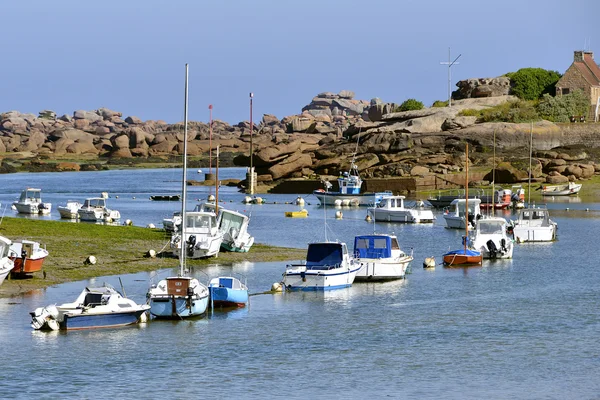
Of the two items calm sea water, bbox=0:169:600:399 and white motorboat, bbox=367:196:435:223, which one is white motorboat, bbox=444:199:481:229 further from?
calm sea water, bbox=0:169:600:399

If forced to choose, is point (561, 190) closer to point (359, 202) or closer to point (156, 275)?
point (359, 202)

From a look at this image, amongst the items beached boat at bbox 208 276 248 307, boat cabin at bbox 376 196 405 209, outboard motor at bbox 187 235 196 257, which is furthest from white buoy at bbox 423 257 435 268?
boat cabin at bbox 376 196 405 209

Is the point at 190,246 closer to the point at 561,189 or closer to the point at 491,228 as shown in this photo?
the point at 491,228

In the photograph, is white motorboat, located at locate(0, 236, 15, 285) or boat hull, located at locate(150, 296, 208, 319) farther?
white motorboat, located at locate(0, 236, 15, 285)

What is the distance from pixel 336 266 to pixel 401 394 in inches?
705

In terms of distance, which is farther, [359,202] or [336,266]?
[359,202]

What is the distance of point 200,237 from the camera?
59156 millimetres

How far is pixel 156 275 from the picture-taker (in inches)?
2045

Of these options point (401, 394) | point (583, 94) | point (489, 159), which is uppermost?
point (583, 94)

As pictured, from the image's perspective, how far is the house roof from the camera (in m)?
173

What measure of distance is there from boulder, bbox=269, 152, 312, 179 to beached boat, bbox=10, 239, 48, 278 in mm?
106064

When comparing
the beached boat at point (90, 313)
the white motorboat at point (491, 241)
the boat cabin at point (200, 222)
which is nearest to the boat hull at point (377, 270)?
the boat cabin at point (200, 222)

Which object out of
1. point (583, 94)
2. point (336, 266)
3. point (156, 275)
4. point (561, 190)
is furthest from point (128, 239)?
point (583, 94)

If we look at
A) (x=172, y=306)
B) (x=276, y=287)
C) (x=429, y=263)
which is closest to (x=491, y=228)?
(x=429, y=263)
